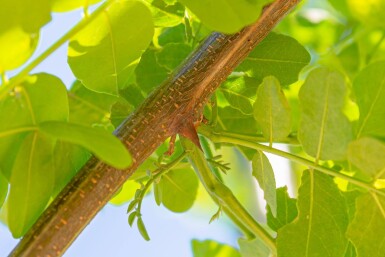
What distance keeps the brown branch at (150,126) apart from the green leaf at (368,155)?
154 mm

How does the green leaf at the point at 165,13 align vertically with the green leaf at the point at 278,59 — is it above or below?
above

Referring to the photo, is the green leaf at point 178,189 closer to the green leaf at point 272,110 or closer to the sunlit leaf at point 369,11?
the green leaf at point 272,110

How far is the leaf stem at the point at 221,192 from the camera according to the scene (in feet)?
2.50

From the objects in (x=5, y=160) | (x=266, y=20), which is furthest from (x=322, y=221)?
(x=5, y=160)

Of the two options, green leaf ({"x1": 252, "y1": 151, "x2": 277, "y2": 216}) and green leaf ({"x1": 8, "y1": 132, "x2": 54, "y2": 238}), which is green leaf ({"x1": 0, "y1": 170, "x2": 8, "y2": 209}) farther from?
green leaf ({"x1": 252, "y1": 151, "x2": 277, "y2": 216})

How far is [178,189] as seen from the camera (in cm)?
94

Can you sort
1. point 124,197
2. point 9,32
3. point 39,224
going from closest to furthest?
1. point 9,32
2. point 39,224
3. point 124,197

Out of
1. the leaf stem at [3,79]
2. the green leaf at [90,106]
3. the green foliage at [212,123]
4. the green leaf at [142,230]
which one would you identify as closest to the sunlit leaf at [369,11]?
the green foliage at [212,123]

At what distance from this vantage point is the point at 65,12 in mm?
602

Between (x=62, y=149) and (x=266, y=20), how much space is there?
237mm

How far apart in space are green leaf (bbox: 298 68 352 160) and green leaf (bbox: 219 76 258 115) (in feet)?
0.49

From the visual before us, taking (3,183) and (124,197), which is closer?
(3,183)

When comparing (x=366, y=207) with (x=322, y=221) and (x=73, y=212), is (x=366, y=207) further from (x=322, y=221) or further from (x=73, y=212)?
(x=73, y=212)

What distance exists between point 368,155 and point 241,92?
0.72 feet
